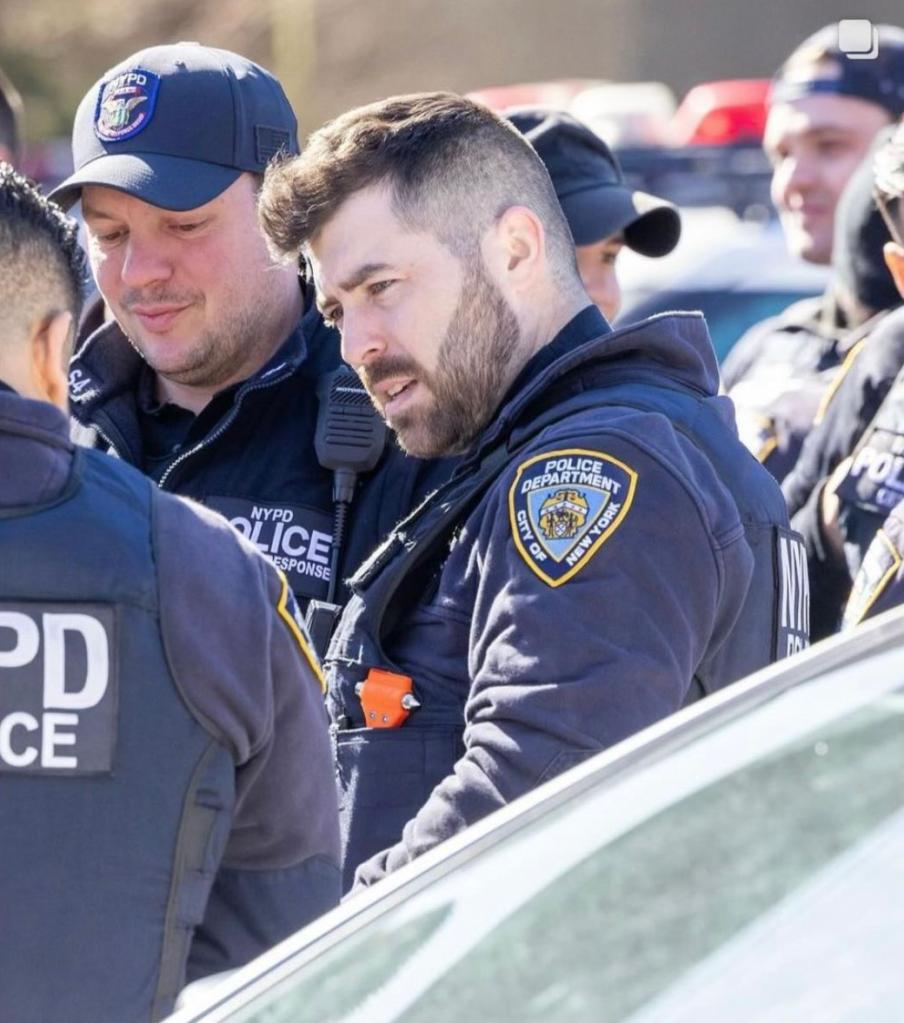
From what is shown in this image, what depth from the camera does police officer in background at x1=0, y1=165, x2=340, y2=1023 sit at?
6.13 feet

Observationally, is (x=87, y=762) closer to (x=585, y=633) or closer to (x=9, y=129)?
(x=585, y=633)

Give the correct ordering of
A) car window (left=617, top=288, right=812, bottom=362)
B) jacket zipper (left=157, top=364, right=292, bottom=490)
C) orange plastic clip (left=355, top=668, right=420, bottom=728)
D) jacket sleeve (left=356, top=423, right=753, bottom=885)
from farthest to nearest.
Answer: car window (left=617, top=288, right=812, bottom=362) → jacket zipper (left=157, top=364, right=292, bottom=490) → orange plastic clip (left=355, top=668, right=420, bottom=728) → jacket sleeve (left=356, top=423, right=753, bottom=885)

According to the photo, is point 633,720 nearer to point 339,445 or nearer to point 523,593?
point 523,593

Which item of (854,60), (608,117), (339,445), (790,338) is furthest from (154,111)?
(608,117)

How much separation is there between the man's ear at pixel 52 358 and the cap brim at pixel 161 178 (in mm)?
887

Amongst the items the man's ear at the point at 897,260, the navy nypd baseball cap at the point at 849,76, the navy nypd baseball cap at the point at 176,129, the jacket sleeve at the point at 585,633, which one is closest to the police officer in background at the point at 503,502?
the jacket sleeve at the point at 585,633

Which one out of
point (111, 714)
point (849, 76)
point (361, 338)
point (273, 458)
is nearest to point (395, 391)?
point (361, 338)

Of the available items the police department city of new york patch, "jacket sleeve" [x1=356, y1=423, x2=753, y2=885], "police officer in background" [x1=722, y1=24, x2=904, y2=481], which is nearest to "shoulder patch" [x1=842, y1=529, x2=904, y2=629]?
"jacket sleeve" [x1=356, y1=423, x2=753, y2=885]

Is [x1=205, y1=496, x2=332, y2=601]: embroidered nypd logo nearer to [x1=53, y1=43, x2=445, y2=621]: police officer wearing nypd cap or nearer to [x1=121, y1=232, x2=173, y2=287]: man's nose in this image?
[x1=53, y1=43, x2=445, y2=621]: police officer wearing nypd cap

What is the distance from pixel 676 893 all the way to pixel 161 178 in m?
1.71

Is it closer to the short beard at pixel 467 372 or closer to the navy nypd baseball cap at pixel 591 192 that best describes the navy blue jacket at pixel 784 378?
the navy nypd baseball cap at pixel 591 192

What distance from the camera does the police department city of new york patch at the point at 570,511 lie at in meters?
2.14

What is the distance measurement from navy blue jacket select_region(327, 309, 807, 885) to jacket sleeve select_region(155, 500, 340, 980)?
168 mm

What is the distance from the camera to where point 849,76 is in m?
4.98
